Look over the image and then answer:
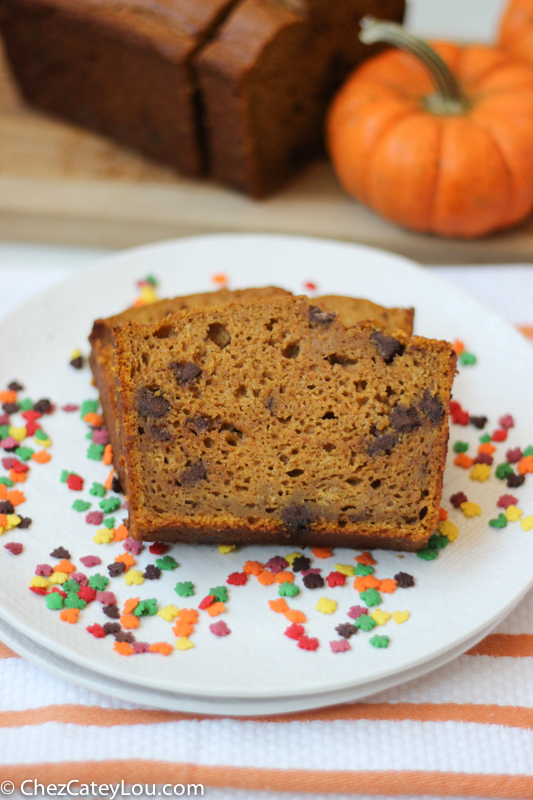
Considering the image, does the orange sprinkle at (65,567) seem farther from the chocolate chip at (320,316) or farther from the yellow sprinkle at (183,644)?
the chocolate chip at (320,316)

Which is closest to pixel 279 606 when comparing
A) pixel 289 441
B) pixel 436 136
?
pixel 289 441

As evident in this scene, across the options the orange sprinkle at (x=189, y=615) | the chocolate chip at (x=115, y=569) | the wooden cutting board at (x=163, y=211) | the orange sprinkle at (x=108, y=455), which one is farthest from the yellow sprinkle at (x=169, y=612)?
the wooden cutting board at (x=163, y=211)

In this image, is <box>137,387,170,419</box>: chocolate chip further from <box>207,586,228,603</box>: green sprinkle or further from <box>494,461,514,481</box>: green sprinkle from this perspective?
<box>494,461,514,481</box>: green sprinkle

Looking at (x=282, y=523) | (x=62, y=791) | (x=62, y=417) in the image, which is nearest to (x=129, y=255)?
(x=62, y=417)

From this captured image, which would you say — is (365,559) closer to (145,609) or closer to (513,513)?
(513,513)

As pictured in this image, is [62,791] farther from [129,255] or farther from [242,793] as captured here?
[129,255]

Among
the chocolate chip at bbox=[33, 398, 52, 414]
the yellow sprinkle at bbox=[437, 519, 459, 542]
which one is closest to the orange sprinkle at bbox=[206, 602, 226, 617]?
the yellow sprinkle at bbox=[437, 519, 459, 542]
